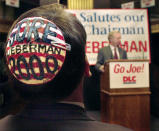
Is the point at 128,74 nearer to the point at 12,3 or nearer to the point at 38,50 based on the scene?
the point at 38,50

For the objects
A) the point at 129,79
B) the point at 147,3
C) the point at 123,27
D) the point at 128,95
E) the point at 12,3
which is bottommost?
the point at 128,95

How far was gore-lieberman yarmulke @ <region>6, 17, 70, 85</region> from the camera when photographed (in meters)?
0.61

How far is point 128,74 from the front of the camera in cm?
306

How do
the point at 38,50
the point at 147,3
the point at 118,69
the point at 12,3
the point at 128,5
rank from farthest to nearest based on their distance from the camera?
the point at 12,3, the point at 128,5, the point at 147,3, the point at 118,69, the point at 38,50

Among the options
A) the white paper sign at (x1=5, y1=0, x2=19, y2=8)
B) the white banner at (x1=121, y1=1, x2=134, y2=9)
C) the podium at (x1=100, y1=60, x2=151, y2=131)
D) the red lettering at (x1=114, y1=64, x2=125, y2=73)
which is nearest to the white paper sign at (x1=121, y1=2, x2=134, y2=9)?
the white banner at (x1=121, y1=1, x2=134, y2=9)

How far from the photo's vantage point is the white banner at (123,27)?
4.52 m

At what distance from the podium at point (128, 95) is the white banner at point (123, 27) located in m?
1.50

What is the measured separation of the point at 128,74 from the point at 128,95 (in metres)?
0.27

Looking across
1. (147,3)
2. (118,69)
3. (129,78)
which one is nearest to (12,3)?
(147,3)

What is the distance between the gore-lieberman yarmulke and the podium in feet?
8.05

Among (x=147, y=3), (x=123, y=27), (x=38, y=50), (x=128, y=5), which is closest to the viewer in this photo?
→ (x=38, y=50)

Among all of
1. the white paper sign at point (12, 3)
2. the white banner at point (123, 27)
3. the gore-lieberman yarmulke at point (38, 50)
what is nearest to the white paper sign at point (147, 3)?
the white banner at point (123, 27)

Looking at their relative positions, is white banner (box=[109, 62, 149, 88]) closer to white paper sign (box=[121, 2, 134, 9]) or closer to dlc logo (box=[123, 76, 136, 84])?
dlc logo (box=[123, 76, 136, 84])

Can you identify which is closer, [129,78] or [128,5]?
[129,78]
